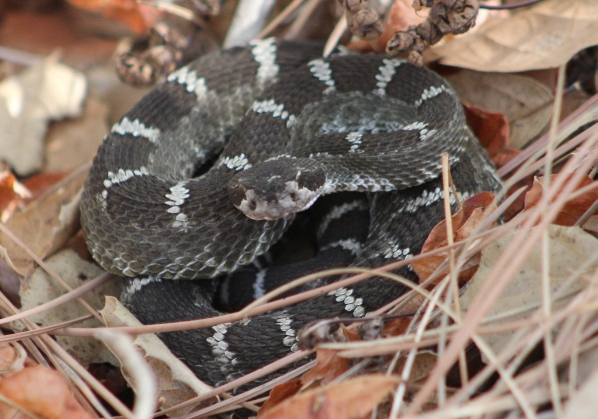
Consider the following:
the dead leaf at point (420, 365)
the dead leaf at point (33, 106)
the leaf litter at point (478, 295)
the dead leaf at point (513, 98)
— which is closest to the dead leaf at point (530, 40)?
the leaf litter at point (478, 295)

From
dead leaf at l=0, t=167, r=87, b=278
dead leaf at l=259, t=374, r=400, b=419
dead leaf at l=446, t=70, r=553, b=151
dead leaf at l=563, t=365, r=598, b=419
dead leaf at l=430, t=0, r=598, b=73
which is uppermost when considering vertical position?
dead leaf at l=430, t=0, r=598, b=73

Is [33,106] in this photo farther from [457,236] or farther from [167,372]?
[457,236]


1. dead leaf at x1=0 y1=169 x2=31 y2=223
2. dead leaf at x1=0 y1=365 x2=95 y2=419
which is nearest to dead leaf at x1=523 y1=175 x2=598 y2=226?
dead leaf at x1=0 y1=365 x2=95 y2=419

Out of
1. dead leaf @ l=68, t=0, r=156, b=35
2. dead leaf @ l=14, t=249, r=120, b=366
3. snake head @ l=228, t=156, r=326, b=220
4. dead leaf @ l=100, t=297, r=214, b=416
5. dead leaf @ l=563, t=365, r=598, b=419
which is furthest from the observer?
dead leaf @ l=68, t=0, r=156, b=35

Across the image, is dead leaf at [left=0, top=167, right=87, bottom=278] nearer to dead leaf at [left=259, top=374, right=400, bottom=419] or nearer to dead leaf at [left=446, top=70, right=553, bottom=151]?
dead leaf at [left=259, top=374, right=400, bottom=419]

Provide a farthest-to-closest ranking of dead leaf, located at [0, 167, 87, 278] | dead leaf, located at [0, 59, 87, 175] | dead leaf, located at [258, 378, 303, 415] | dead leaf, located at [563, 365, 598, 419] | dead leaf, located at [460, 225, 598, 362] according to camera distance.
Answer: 1. dead leaf, located at [0, 59, 87, 175]
2. dead leaf, located at [0, 167, 87, 278]
3. dead leaf, located at [258, 378, 303, 415]
4. dead leaf, located at [460, 225, 598, 362]
5. dead leaf, located at [563, 365, 598, 419]

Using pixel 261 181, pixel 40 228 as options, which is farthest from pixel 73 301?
pixel 261 181
